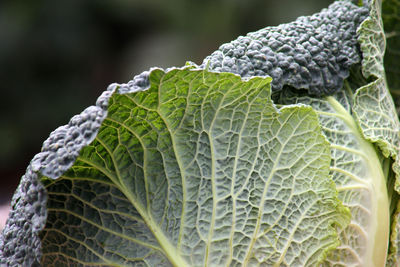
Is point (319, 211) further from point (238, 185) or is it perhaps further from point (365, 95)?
point (365, 95)

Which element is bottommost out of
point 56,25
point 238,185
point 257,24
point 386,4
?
point 238,185

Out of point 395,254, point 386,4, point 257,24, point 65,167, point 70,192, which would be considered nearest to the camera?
point 65,167

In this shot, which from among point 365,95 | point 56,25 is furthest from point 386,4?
point 56,25

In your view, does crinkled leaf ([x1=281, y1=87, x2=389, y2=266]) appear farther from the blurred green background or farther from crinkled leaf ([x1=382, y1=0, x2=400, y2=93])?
the blurred green background

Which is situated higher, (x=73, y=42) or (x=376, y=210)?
(x=73, y=42)

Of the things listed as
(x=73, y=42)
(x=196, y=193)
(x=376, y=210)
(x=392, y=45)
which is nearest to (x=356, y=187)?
(x=376, y=210)

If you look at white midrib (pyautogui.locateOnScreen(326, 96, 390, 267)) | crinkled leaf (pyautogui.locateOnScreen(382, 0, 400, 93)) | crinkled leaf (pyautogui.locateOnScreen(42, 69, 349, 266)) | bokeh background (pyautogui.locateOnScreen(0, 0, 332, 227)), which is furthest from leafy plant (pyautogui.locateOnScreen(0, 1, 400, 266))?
bokeh background (pyautogui.locateOnScreen(0, 0, 332, 227))

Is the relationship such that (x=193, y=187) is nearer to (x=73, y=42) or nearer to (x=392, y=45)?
(x=392, y=45)
